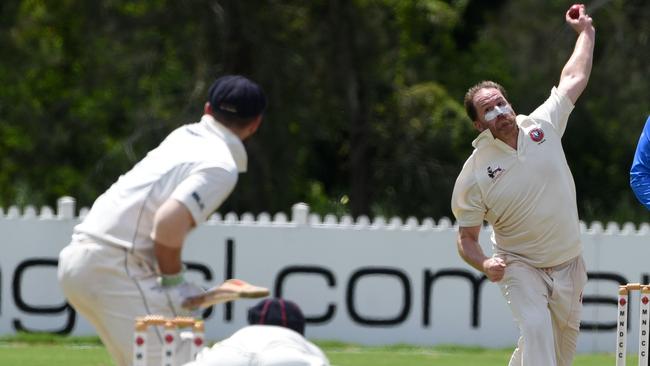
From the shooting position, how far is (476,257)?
7.27 meters

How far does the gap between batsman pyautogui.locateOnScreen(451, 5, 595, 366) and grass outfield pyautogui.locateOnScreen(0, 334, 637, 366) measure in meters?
5.32

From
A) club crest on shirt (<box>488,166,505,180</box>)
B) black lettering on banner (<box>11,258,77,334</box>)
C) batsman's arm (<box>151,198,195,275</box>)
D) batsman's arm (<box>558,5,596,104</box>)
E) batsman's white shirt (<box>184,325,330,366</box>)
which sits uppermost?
batsman's arm (<box>558,5,596,104</box>)

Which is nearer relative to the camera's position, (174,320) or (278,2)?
(174,320)

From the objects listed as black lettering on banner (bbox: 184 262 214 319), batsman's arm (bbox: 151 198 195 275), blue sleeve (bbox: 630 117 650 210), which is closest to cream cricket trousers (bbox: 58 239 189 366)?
batsman's arm (bbox: 151 198 195 275)

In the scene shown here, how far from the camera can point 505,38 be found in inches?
1106

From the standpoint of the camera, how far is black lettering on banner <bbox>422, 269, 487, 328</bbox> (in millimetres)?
14633

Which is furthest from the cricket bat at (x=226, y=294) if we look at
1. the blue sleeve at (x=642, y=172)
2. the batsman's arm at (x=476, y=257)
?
the blue sleeve at (x=642, y=172)

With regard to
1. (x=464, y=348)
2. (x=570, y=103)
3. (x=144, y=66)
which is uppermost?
(x=144, y=66)

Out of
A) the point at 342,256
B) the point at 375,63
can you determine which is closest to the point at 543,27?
the point at 375,63

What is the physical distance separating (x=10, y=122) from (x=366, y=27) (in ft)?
27.8

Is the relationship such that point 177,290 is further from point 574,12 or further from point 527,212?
point 574,12

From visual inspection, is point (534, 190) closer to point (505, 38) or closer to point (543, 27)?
point (543, 27)

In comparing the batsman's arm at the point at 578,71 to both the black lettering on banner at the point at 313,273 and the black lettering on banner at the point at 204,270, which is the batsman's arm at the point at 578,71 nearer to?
the black lettering on banner at the point at 313,273

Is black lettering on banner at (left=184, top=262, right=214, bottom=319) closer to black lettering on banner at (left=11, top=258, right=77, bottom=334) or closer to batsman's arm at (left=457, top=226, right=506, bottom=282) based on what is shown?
black lettering on banner at (left=11, top=258, right=77, bottom=334)
